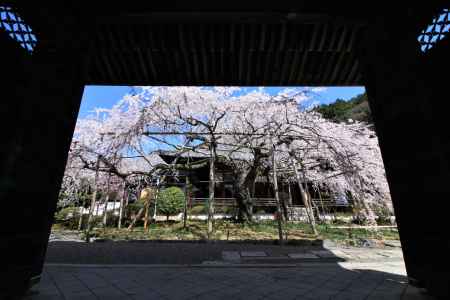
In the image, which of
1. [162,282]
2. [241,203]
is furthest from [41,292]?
[241,203]

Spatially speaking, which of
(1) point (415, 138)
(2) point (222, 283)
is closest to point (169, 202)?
(2) point (222, 283)

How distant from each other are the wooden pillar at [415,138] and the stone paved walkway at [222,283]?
901 millimetres

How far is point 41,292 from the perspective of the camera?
8.04ft

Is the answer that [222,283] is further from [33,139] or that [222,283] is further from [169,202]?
[169,202]

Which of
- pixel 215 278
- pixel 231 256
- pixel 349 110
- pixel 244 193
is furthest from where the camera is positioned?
pixel 349 110

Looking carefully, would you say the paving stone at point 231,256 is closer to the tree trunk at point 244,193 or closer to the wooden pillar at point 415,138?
the wooden pillar at point 415,138

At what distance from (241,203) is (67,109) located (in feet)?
34.2

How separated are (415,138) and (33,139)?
356cm

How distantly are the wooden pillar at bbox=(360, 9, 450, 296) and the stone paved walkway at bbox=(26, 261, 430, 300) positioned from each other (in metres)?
0.90

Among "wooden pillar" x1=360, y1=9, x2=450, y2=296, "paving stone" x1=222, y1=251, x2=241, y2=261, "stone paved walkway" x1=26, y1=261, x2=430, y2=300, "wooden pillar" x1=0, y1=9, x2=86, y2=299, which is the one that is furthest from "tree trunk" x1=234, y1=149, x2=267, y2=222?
"wooden pillar" x1=0, y1=9, x2=86, y2=299

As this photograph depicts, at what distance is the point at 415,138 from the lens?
6.35 ft

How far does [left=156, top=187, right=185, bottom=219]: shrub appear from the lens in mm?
12070

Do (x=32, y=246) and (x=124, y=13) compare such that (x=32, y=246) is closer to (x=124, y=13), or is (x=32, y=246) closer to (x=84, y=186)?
(x=124, y=13)

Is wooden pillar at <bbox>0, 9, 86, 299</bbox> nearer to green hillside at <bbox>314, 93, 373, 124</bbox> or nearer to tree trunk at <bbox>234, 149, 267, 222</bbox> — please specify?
tree trunk at <bbox>234, 149, 267, 222</bbox>
